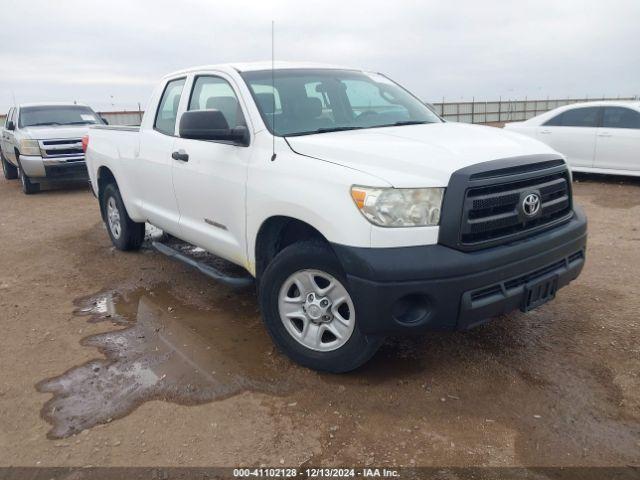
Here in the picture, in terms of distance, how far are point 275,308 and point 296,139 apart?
1083 mm

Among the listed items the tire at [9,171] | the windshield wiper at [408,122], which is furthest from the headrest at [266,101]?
the tire at [9,171]

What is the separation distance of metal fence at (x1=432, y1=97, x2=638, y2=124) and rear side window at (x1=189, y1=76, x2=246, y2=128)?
2412 cm

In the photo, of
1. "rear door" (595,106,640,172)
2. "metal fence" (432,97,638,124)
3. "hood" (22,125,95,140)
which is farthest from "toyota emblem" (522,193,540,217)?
"metal fence" (432,97,638,124)

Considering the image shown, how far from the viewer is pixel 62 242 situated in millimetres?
6898

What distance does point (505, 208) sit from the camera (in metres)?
2.98

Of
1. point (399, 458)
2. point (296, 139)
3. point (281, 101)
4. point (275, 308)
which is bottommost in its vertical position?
point (399, 458)

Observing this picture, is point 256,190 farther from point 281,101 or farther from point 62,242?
point 62,242

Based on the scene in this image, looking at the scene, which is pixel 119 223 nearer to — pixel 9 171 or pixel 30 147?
pixel 30 147

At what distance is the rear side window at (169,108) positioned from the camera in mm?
4676

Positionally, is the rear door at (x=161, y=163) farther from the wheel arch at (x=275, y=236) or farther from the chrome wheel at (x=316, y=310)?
the chrome wheel at (x=316, y=310)

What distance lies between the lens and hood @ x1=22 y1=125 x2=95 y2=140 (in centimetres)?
1063

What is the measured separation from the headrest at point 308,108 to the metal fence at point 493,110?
24397mm

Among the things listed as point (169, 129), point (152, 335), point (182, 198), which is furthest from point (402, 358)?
point (169, 129)

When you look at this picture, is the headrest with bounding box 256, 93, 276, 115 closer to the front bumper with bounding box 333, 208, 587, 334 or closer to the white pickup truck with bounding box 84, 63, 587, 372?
the white pickup truck with bounding box 84, 63, 587, 372
